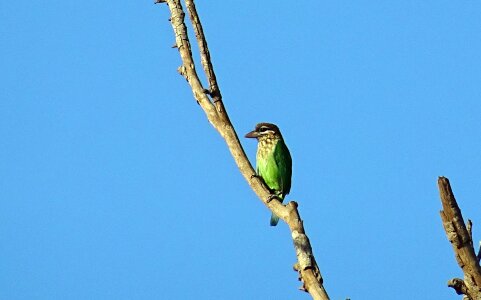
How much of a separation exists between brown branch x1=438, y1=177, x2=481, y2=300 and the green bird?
624 centimetres

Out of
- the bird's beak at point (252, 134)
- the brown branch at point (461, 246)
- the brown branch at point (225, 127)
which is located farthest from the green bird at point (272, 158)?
the brown branch at point (461, 246)

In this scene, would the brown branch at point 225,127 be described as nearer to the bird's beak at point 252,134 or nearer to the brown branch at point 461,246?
the brown branch at point 461,246

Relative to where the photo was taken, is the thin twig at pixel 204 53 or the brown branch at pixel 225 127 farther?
the thin twig at pixel 204 53

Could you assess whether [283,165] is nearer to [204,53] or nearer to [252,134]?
[252,134]

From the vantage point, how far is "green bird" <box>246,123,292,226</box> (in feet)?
35.7

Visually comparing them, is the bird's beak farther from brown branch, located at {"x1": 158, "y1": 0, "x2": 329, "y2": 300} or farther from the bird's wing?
brown branch, located at {"x1": 158, "y1": 0, "x2": 329, "y2": 300}

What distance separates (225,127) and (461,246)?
1.88 metres

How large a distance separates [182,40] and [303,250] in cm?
205

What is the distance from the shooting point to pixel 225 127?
575 cm

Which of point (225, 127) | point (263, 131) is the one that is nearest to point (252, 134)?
point (263, 131)

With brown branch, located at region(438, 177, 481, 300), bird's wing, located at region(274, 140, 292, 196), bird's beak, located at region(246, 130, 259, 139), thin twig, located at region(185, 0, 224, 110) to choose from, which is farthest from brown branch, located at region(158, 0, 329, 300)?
bird's wing, located at region(274, 140, 292, 196)

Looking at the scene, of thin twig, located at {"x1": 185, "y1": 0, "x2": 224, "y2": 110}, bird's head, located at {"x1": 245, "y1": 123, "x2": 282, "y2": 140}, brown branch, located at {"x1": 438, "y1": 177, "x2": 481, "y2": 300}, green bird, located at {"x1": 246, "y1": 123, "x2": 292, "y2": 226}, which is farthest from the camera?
bird's head, located at {"x1": 245, "y1": 123, "x2": 282, "y2": 140}

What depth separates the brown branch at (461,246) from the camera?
4.43 meters

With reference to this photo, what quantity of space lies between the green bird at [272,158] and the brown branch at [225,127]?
4787mm
